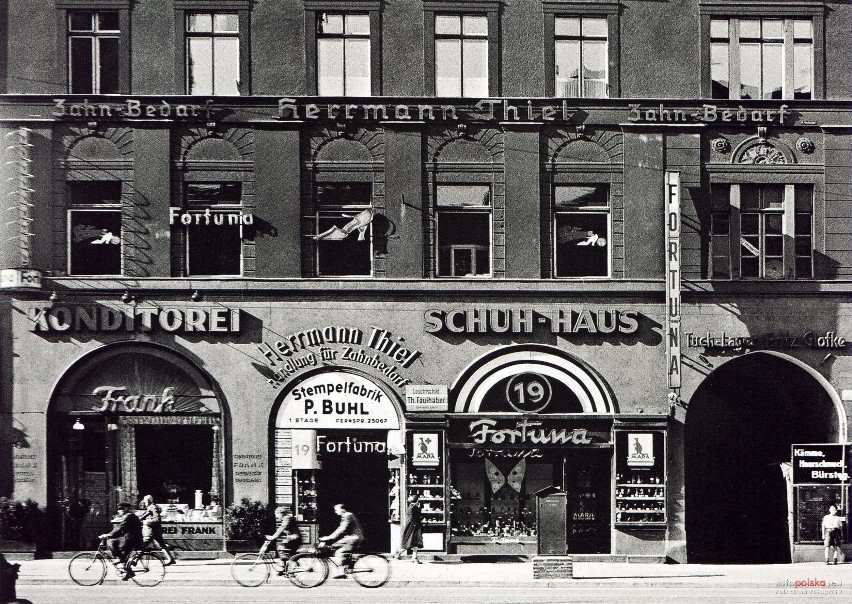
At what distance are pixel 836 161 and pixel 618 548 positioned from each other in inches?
469

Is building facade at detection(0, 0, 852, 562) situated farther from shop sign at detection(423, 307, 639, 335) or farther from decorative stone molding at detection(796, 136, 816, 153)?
decorative stone molding at detection(796, 136, 816, 153)

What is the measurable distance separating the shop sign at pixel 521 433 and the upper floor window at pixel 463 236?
13.1ft

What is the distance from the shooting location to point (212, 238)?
28984 millimetres

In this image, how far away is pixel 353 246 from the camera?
2917 centimetres

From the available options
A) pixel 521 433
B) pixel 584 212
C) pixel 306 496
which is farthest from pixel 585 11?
pixel 306 496

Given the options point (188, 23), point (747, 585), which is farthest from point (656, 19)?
point (747, 585)

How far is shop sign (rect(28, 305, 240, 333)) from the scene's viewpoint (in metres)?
28.4

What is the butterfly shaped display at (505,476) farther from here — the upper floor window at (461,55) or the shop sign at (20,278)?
the shop sign at (20,278)

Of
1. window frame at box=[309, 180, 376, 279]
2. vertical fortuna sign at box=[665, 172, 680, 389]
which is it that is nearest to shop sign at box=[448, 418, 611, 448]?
vertical fortuna sign at box=[665, 172, 680, 389]

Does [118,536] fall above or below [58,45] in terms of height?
below

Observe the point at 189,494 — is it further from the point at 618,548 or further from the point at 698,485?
the point at 698,485

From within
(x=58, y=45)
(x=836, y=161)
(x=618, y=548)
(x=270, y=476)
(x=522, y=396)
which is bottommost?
(x=618, y=548)

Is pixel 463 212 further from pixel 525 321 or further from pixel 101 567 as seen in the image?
pixel 101 567

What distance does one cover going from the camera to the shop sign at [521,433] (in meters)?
28.7
